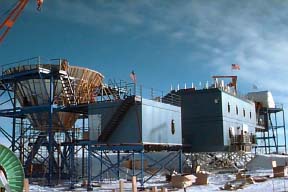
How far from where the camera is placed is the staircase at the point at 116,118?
3878cm

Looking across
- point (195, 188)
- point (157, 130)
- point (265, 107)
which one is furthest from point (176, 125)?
point (265, 107)

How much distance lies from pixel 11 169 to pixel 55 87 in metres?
26.2

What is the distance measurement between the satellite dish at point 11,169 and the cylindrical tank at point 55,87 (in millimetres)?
23779

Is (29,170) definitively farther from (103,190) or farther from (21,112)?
(103,190)

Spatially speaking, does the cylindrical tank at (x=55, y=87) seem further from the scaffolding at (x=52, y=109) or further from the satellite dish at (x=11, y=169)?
the satellite dish at (x=11, y=169)

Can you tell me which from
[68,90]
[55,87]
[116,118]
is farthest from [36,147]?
[116,118]

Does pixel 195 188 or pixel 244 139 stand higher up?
pixel 244 139

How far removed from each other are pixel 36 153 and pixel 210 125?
18856 millimetres

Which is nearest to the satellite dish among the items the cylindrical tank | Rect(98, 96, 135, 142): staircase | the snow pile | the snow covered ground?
the snow covered ground

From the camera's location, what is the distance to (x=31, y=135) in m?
49.8

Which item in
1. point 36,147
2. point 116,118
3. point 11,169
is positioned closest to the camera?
point 11,169

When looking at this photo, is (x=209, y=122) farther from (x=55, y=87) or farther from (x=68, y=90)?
(x=55, y=87)

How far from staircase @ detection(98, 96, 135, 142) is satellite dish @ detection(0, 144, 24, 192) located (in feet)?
61.8

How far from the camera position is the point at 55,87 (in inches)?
1809
